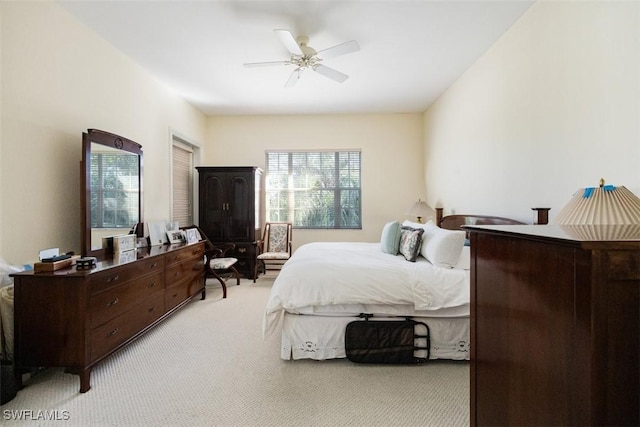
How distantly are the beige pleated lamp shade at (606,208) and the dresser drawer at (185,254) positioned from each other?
3.10 meters

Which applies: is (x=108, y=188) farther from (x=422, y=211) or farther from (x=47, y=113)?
(x=422, y=211)

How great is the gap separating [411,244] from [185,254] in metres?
2.46

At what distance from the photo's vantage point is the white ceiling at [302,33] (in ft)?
7.28

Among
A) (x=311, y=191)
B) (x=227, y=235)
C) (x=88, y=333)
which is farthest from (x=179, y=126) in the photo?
(x=88, y=333)

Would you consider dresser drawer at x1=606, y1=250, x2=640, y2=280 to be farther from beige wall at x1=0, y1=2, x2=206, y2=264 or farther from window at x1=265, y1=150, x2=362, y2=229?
window at x1=265, y1=150, x2=362, y2=229

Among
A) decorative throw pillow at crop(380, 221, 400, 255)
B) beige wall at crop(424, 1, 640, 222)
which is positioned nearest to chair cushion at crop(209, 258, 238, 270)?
decorative throw pillow at crop(380, 221, 400, 255)

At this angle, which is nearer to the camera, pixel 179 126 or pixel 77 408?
pixel 77 408

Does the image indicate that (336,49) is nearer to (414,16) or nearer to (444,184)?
(414,16)

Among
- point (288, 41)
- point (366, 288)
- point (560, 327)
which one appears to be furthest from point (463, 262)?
point (288, 41)

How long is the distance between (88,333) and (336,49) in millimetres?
2831

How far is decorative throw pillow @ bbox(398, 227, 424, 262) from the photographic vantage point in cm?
256

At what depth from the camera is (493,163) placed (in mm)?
2750

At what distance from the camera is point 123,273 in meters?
2.07

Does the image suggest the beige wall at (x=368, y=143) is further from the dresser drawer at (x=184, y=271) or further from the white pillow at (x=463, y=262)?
the white pillow at (x=463, y=262)
